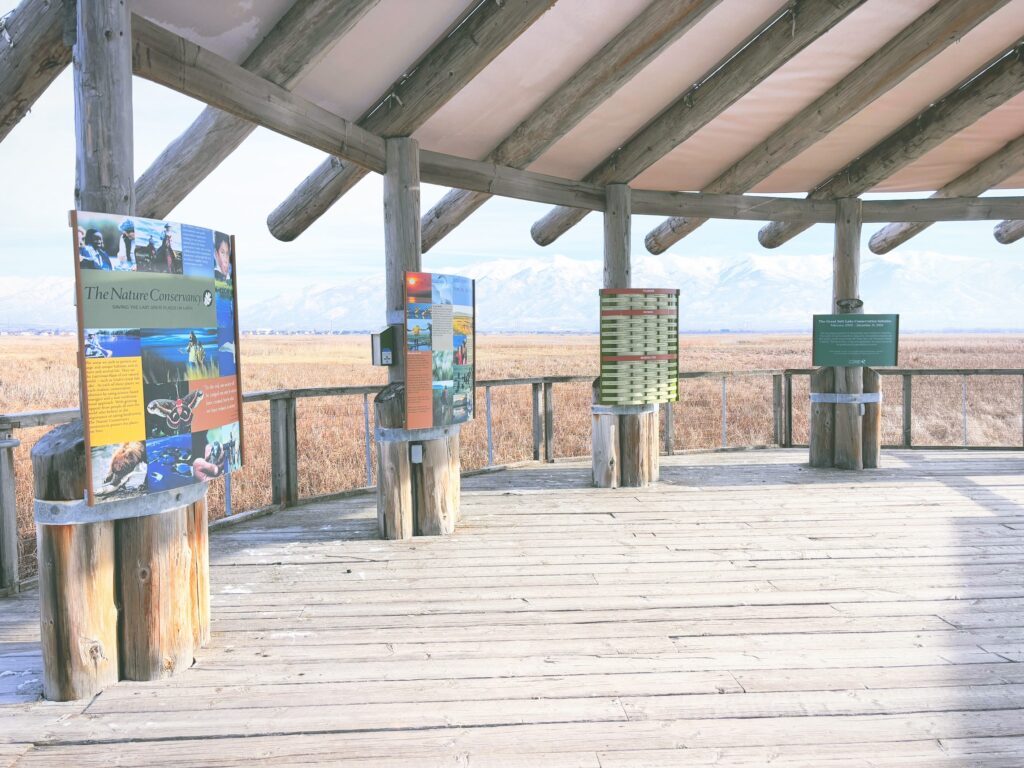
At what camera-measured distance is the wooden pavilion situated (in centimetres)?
284

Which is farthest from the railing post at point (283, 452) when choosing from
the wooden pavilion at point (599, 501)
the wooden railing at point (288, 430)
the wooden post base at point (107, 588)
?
the wooden post base at point (107, 588)

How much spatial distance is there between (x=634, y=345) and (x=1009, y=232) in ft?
17.1

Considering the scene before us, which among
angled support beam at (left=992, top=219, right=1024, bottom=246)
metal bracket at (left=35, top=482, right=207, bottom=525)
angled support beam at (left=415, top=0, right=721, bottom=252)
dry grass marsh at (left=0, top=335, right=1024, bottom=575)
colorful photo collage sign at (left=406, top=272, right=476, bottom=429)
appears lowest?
dry grass marsh at (left=0, top=335, right=1024, bottom=575)

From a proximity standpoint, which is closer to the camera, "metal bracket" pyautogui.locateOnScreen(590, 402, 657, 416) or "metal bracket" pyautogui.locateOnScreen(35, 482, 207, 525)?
"metal bracket" pyautogui.locateOnScreen(35, 482, 207, 525)

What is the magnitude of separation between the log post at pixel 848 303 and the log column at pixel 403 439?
440cm

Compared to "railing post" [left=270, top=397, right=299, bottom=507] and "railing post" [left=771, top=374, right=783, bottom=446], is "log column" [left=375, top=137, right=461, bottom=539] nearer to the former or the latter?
"railing post" [left=270, top=397, right=299, bottom=507]

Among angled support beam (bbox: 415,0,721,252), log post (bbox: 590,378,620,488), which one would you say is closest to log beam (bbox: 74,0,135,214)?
angled support beam (bbox: 415,0,721,252)

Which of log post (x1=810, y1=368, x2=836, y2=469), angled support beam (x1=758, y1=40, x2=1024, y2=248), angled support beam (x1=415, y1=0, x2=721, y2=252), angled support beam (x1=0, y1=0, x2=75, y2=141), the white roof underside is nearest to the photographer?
angled support beam (x1=0, y1=0, x2=75, y2=141)

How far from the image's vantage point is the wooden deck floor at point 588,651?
2.67 m

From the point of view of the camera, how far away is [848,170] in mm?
8211

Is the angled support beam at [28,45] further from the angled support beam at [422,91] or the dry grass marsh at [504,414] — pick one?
the dry grass marsh at [504,414]

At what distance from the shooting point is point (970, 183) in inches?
330

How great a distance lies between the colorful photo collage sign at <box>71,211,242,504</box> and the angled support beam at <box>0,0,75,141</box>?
2.37ft

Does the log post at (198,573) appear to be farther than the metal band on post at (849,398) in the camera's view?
No
